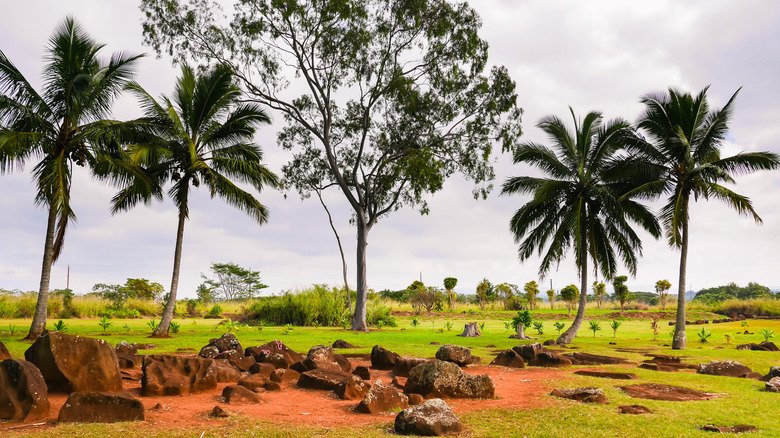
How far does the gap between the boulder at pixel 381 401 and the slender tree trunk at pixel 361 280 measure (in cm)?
1740

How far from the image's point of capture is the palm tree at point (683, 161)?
19094 millimetres

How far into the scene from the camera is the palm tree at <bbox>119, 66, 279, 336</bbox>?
813 inches

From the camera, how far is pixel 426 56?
26.1 m

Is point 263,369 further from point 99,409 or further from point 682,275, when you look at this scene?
point 682,275

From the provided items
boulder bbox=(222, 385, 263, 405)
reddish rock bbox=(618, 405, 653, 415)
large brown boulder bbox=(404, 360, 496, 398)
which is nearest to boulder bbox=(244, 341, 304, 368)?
boulder bbox=(222, 385, 263, 405)

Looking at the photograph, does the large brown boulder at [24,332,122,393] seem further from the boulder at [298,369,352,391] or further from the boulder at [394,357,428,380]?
the boulder at [394,357,428,380]

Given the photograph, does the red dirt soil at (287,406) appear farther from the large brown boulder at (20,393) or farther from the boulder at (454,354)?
the boulder at (454,354)

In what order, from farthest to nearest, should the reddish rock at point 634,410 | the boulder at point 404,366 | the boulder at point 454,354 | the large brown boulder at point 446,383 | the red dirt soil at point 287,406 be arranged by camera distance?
the boulder at point 454,354 < the boulder at point 404,366 < the large brown boulder at point 446,383 < the reddish rock at point 634,410 < the red dirt soil at point 287,406

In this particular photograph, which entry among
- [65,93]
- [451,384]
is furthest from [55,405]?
[65,93]

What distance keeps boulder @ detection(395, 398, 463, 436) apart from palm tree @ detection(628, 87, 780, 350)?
52.2 ft

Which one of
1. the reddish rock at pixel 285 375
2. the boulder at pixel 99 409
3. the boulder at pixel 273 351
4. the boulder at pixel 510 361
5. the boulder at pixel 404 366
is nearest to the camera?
the boulder at pixel 99 409

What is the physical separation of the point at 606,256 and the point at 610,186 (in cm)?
294

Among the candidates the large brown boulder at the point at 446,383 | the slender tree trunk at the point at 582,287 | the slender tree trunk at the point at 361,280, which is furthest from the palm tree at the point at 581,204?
the large brown boulder at the point at 446,383

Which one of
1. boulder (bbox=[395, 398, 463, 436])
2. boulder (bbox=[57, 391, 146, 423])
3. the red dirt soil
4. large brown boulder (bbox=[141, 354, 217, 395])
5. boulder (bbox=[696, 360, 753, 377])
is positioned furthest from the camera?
boulder (bbox=[696, 360, 753, 377])
